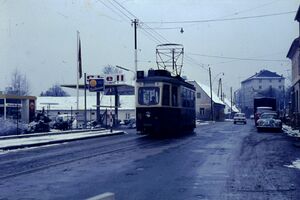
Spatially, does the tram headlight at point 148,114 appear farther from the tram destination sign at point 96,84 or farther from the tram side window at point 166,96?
the tram destination sign at point 96,84

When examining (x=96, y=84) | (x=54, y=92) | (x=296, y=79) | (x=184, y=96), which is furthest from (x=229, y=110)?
(x=184, y=96)

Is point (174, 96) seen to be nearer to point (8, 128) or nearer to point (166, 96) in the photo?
point (166, 96)

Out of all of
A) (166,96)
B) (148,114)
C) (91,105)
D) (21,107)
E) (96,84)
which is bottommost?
(148,114)

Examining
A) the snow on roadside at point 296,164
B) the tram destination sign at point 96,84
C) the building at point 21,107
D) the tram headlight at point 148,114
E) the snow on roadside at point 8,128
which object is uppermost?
the tram destination sign at point 96,84

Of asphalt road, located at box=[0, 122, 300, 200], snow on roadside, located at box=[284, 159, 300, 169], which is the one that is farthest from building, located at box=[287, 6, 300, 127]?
asphalt road, located at box=[0, 122, 300, 200]

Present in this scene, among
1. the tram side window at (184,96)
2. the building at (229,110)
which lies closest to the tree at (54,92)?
the building at (229,110)

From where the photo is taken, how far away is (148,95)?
28.9m

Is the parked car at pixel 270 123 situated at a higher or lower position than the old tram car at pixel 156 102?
lower

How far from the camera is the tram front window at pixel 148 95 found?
28719 millimetres

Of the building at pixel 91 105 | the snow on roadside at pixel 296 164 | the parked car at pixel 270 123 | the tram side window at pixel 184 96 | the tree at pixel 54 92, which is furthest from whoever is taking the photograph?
the tree at pixel 54 92

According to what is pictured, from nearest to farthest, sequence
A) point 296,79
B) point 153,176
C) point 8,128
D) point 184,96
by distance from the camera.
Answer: point 153,176 < point 8,128 < point 184,96 < point 296,79

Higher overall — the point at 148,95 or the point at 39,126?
the point at 148,95

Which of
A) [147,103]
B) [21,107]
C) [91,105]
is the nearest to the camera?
[147,103]

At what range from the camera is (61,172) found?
1262 centimetres
